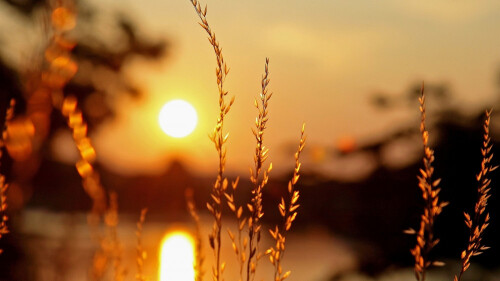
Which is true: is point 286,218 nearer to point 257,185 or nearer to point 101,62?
point 257,185

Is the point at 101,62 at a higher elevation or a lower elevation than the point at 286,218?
higher

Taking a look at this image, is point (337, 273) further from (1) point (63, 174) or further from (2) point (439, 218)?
(1) point (63, 174)

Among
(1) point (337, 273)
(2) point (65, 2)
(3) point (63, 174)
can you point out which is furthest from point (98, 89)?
(2) point (65, 2)

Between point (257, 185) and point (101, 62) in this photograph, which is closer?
point (257, 185)

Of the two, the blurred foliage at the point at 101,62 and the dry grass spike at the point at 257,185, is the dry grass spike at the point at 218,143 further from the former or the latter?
the blurred foliage at the point at 101,62

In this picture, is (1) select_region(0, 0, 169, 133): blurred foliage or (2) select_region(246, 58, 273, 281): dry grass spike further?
(1) select_region(0, 0, 169, 133): blurred foliage

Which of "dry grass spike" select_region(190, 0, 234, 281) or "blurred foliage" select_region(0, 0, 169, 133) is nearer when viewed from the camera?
"dry grass spike" select_region(190, 0, 234, 281)

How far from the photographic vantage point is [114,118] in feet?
54.9

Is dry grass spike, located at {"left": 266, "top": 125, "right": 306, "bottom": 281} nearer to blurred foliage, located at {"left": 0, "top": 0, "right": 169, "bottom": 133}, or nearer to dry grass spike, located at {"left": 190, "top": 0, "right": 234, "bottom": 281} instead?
dry grass spike, located at {"left": 190, "top": 0, "right": 234, "bottom": 281}

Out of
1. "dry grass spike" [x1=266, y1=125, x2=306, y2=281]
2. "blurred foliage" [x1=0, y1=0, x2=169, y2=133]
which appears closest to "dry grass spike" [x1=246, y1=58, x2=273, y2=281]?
"dry grass spike" [x1=266, y1=125, x2=306, y2=281]

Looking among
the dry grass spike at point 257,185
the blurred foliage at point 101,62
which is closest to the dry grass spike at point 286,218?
the dry grass spike at point 257,185

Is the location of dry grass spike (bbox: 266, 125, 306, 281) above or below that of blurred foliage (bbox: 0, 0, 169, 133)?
below

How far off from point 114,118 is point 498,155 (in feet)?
32.5

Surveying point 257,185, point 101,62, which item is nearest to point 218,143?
point 257,185
